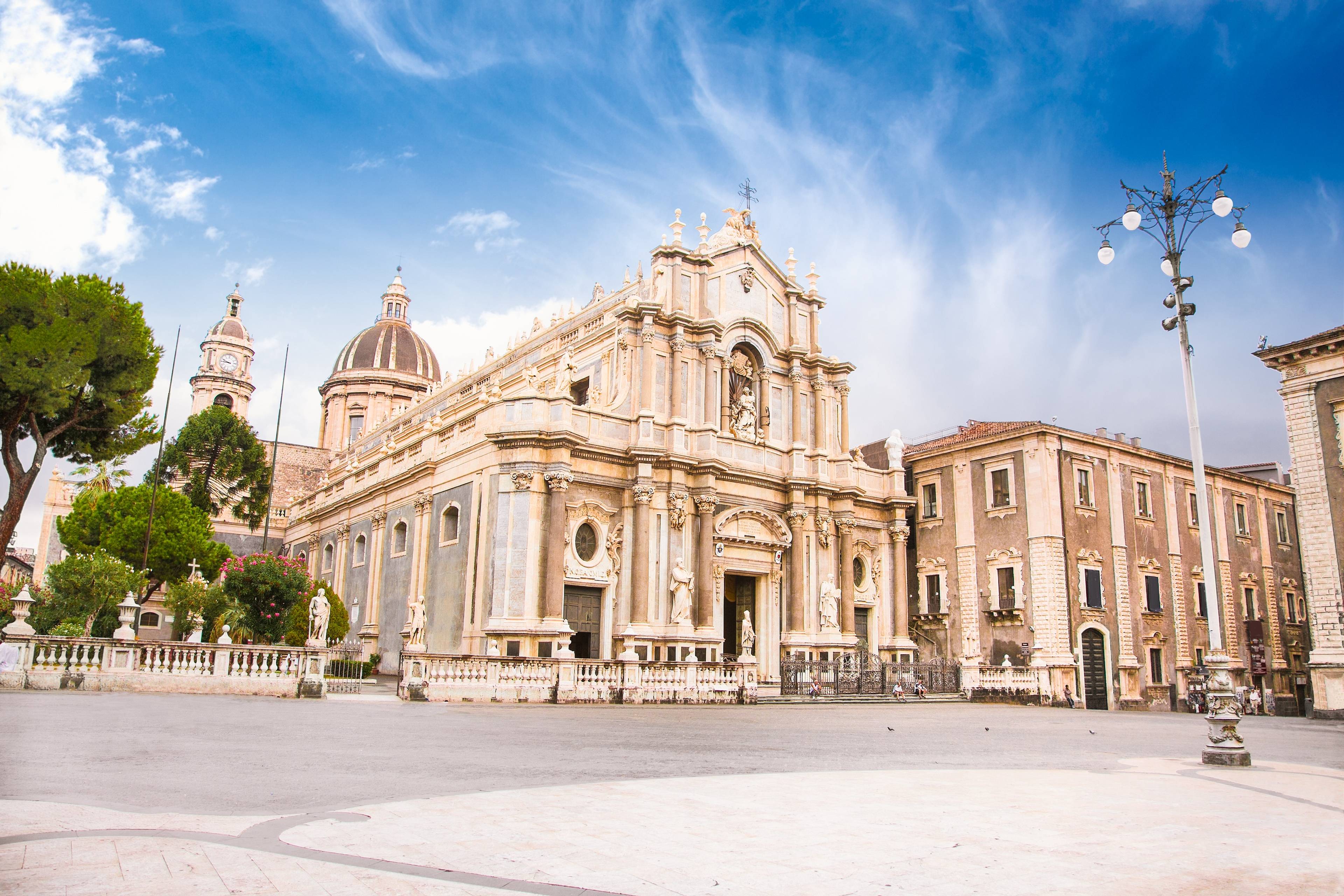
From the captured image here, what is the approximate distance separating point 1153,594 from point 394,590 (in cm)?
3090

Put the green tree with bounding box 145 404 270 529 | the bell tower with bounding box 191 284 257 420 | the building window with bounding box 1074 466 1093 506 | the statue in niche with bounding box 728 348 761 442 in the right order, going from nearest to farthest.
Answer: the building window with bounding box 1074 466 1093 506
the statue in niche with bounding box 728 348 761 442
the green tree with bounding box 145 404 270 529
the bell tower with bounding box 191 284 257 420

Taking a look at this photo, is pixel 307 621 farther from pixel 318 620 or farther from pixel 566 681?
pixel 566 681

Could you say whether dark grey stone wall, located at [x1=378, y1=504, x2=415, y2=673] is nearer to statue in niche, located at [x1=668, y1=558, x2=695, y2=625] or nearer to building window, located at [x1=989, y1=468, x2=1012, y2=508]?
statue in niche, located at [x1=668, y1=558, x2=695, y2=625]

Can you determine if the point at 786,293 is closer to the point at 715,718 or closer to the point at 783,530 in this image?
the point at 783,530

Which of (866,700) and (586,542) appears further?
(586,542)

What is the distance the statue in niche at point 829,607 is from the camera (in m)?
36.4

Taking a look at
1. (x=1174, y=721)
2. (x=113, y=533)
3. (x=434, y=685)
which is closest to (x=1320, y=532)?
(x=1174, y=721)

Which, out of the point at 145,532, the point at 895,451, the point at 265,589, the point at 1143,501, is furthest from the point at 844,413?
the point at 145,532

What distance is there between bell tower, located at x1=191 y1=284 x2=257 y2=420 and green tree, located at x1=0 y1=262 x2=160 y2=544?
42402 millimetres

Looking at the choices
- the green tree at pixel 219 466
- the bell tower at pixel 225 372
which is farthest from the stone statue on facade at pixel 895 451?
the bell tower at pixel 225 372

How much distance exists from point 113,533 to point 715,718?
127 ft

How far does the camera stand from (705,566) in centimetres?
3369

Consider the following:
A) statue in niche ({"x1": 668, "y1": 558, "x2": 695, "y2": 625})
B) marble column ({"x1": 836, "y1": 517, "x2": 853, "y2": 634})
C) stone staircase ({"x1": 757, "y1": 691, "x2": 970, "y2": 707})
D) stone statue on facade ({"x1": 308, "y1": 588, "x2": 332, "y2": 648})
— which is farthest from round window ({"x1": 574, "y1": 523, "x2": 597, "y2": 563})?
marble column ({"x1": 836, "y1": 517, "x2": 853, "y2": 634})

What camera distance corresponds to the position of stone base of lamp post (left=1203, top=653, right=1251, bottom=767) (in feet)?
39.8
